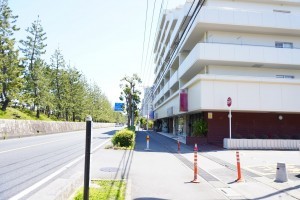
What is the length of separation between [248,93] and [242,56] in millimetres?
4137

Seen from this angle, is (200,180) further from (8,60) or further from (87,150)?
(8,60)

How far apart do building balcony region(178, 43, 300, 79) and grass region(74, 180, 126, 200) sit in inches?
775

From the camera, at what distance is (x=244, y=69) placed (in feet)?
97.0

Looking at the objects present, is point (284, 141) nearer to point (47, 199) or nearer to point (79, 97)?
point (47, 199)

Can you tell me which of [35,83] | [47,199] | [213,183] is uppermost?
[35,83]

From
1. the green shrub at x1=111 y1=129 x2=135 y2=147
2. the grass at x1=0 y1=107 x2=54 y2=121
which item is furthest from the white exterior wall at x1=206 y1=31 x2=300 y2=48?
the grass at x1=0 y1=107 x2=54 y2=121

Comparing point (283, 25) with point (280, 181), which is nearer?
point (280, 181)

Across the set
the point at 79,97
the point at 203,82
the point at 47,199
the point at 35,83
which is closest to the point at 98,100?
the point at 79,97

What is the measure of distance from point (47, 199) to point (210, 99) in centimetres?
2075

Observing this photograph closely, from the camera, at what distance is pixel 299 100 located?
25688 mm

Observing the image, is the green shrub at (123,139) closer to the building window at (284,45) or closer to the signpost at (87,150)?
the signpost at (87,150)

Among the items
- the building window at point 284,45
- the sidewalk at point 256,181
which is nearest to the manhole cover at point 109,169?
the sidewalk at point 256,181

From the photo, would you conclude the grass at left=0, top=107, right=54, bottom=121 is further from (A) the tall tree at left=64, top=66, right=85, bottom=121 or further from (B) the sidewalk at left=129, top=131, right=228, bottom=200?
(B) the sidewalk at left=129, top=131, right=228, bottom=200

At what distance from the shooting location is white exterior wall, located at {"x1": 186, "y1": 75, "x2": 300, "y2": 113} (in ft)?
80.9
